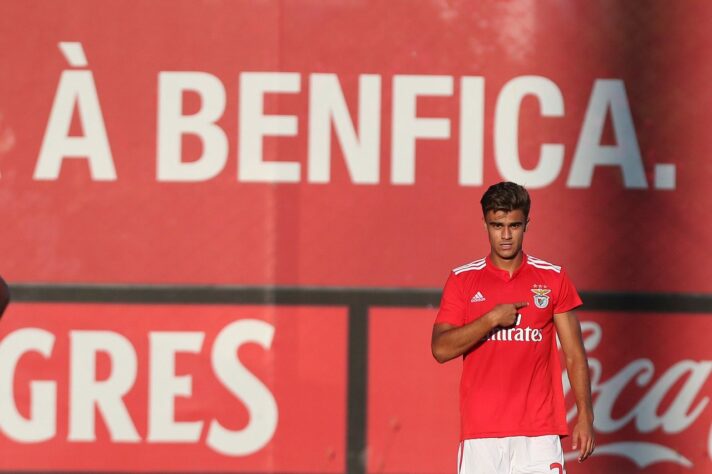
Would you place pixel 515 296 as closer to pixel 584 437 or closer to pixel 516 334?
pixel 516 334

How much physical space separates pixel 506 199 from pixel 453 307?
45 cm

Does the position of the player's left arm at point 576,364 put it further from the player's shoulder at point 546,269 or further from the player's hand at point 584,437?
the player's shoulder at point 546,269

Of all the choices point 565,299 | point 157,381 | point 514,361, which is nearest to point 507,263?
point 565,299

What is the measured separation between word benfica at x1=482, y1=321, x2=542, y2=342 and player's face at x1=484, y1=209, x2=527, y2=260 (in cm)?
26

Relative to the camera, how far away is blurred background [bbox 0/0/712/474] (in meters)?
5.50

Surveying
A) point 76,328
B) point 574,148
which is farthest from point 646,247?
point 76,328

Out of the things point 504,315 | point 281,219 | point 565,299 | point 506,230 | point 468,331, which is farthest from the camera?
point 281,219

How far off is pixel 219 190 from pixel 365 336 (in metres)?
0.96

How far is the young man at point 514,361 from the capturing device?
4234mm

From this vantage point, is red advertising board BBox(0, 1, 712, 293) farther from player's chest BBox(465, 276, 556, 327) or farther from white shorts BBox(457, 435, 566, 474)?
white shorts BBox(457, 435, 566, 474)

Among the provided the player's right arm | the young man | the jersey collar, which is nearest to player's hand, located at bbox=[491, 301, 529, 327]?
the player's right arm

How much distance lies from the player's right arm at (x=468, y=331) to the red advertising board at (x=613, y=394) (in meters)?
1.26

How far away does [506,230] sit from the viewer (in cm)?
418

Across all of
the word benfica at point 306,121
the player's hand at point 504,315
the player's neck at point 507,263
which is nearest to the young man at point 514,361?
the player's neck at point 507,263
